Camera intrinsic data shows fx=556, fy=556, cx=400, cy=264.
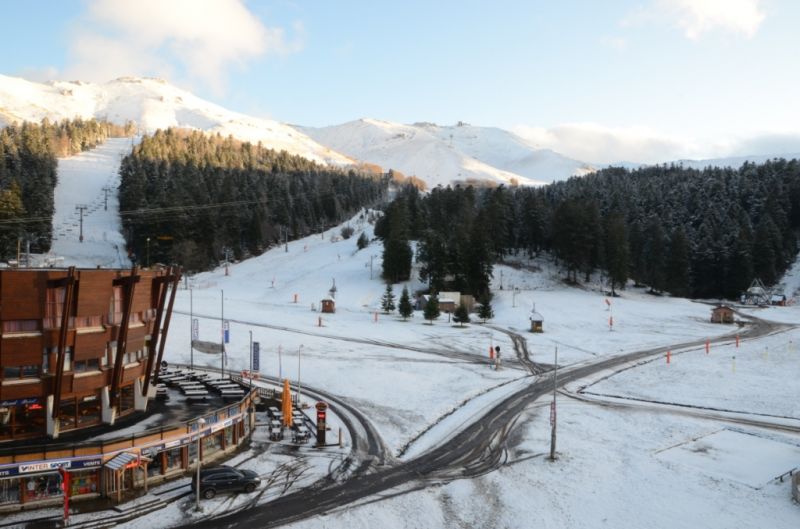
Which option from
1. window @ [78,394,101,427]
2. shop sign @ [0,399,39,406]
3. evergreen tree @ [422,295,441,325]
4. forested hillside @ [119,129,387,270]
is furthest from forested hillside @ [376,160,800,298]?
shop sign @ [0,399,39,406]

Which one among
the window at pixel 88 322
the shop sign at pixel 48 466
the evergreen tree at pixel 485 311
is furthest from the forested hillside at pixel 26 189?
the evergreen tree at pixel 485 311

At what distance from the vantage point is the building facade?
2903 centimetres

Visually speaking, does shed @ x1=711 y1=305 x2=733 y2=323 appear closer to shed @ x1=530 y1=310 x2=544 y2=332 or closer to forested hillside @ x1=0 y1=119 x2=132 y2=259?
shed @ x1=530 y1=310 x2=544 y2=332

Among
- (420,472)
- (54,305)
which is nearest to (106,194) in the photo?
(54,305)

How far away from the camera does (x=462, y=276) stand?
338 feet

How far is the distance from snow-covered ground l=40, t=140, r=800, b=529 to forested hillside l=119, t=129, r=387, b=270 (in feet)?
67.9

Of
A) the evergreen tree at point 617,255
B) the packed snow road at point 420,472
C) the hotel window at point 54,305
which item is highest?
the evergreen tree at point 617,255

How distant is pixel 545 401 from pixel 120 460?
34394mm

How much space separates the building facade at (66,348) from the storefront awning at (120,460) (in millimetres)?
4568

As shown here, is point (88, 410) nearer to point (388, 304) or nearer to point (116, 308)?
point (116, 308)

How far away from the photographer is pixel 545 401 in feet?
162

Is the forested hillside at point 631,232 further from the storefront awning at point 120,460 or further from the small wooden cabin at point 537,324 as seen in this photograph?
the storefront awning at point 120,460

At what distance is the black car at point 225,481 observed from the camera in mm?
29031

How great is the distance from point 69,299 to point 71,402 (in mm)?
6349
